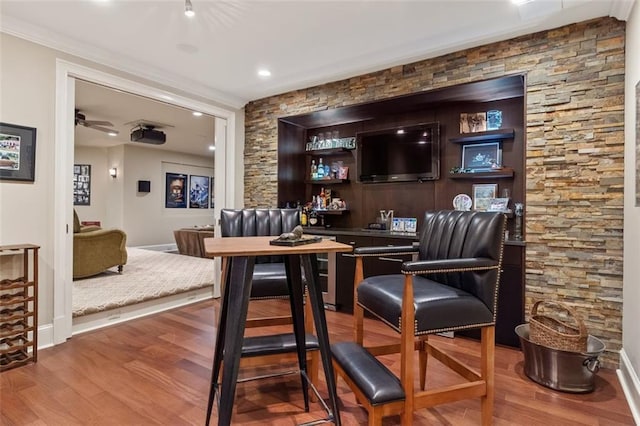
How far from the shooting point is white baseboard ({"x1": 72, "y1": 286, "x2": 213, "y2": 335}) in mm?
3152

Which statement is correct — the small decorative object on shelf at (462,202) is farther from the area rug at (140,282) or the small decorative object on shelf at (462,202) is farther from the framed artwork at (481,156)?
the area rug at (140,282)

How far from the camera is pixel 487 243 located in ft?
5.68

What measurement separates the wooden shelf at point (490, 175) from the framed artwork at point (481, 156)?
5 cm

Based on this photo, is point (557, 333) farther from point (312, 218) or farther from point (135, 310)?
point (135, 310)

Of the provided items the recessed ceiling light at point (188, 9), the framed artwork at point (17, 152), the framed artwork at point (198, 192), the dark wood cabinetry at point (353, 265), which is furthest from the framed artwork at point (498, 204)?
the framed artwork at point (198, 192)

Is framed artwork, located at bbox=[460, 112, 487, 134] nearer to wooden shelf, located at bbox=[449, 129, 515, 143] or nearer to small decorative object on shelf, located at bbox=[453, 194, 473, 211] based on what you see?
wooden shelf, located at bbox=[449, 129, 515, 143]

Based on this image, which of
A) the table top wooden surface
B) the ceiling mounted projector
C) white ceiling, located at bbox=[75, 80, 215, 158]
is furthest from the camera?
the ceiling mounted projector

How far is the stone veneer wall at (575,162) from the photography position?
2.35 m

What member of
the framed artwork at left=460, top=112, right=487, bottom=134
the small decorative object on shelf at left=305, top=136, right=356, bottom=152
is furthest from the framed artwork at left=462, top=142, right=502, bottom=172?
the small decorative object on shelf at left=305, top=136, right=356, bottom=152

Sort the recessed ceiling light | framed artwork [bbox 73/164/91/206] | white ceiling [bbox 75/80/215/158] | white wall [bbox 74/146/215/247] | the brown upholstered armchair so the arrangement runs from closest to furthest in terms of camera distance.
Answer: the recessed ceiling light < white ceiling [bbox 75/80/215/158] < the brown upholstered armchair < white wall [bbox 74/146/215/247] < framed artwork [bbox 73/164/91/206]

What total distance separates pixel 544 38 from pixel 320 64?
192 centimetres

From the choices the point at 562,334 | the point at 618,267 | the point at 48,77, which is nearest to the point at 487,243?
the point at 562,334

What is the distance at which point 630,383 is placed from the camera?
202 cm

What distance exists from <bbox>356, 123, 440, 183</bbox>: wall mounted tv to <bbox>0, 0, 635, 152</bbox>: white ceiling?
752mm
